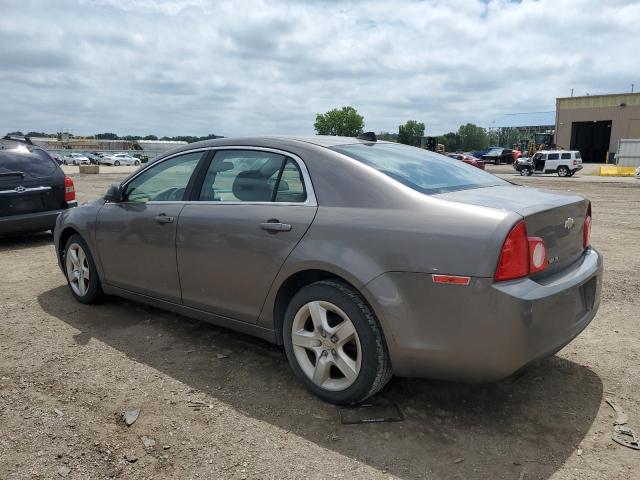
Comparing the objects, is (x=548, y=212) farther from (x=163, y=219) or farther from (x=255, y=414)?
(x=163, y=219)

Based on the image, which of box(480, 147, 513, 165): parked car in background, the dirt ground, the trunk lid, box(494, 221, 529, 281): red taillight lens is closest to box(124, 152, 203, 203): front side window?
the dirt ground

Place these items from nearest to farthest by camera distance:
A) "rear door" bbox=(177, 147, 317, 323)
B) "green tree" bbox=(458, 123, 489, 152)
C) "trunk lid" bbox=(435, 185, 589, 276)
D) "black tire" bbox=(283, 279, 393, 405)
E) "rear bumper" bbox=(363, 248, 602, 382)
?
"rear bumper" bbox=(363, 248, 602, 382) → "trunk lid" bbox=(435, 185, 589, 276) → "black tire" bbox=(283, 279, 393, 405) → "rear door" bbox=(177, 147, 317, 323) → "green tree" bbox=(458, 123, 489, 152)

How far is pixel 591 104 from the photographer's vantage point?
5653 cm

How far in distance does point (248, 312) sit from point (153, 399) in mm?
773

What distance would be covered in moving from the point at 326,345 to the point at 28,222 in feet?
20.3

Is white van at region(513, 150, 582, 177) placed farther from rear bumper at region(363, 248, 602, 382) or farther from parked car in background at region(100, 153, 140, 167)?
parked car in background at region(100, 153, 140, 167)

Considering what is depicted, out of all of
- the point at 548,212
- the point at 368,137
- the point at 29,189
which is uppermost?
the point at 368,137

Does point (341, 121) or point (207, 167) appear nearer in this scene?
point (207, 167)

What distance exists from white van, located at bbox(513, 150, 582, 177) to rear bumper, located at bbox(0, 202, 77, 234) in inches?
1234

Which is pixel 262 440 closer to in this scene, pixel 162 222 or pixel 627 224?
pixel 162 222

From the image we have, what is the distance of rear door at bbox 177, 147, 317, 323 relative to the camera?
123 inches

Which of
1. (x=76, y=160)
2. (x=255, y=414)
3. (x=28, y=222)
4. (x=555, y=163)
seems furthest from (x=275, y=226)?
(x=76, y=160)

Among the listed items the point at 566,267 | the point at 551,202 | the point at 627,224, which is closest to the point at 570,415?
the point at 566,267

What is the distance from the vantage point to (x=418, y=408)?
2.99 meters
